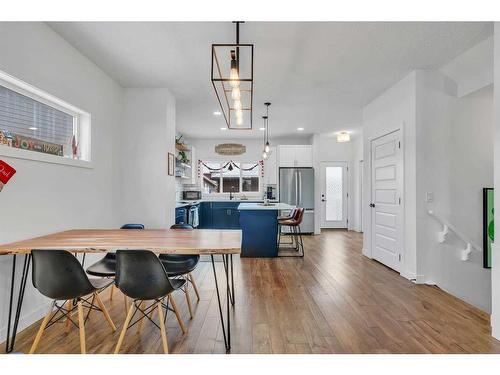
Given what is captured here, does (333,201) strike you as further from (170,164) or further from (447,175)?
(170,164)

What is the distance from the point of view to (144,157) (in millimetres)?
4238

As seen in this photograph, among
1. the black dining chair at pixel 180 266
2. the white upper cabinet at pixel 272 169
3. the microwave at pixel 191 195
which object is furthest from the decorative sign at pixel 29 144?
the white upper cabinet at pixel 272 169

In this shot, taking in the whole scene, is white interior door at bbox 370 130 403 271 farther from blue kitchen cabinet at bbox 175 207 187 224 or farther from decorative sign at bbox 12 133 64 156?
decorative sign at bbox 12 133 64 156

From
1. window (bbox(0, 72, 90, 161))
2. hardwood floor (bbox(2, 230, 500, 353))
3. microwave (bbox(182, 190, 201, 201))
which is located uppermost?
window (bbox(0, 72, 90, 161))

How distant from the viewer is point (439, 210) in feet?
11.9

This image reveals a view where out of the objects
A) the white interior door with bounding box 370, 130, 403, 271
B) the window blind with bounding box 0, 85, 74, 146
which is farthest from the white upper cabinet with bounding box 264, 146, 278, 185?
the window blind with bounding box 0, 85, 74, 146

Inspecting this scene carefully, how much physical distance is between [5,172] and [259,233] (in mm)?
3520

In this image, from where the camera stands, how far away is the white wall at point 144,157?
421cm

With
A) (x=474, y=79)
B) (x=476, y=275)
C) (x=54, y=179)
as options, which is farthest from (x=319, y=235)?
(x=54, y=179)

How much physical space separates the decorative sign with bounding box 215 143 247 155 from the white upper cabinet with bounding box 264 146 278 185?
2.80 feet

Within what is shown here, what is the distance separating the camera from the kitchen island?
485 cm

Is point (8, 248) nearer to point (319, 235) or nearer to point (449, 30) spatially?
point (449, 30)

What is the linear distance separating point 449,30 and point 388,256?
3013 mm

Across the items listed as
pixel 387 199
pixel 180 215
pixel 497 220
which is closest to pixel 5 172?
pixel 180 215
